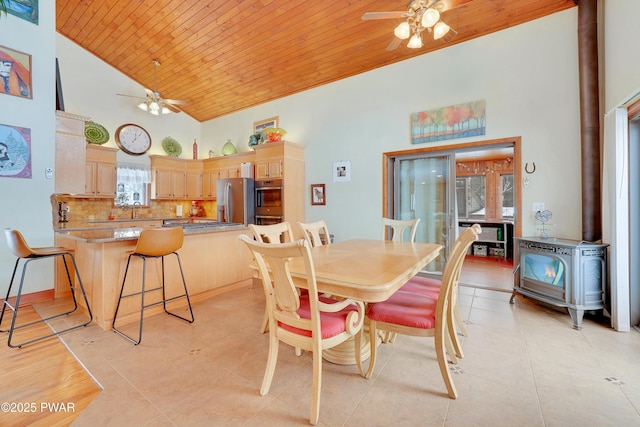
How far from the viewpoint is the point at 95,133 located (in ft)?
17.0

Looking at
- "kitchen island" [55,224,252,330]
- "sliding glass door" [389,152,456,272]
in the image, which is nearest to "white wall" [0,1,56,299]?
"kitchen island" [55,224,252,330]

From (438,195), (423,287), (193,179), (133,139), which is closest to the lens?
(423,287)

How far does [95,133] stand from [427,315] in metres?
6.41

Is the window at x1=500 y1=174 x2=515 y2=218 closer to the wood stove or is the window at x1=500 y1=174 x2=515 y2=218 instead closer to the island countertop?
the wood stove

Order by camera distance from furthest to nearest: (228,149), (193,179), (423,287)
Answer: (193,179) → (228,149) → (423,287)

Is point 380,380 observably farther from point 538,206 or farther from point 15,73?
point 15,73

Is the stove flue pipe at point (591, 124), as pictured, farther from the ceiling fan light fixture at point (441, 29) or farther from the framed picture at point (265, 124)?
the framed picture at point (265, 124)

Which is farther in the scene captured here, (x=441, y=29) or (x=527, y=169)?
(x=527, y=169)

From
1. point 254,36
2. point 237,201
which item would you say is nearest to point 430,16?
point 254,36

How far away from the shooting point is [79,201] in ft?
16.9

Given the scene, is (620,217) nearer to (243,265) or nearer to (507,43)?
(507,43)

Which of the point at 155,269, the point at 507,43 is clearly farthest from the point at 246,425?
the point at 507,43

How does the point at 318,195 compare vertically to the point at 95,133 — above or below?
below

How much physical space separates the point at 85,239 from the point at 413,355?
9.76ft
